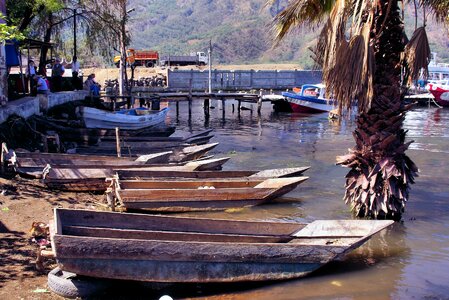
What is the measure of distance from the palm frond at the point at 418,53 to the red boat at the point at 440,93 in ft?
136

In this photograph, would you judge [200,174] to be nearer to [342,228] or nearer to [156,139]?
[342,228]

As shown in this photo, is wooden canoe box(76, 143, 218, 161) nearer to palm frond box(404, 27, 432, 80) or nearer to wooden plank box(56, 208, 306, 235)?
wooden plank box(56, 208, 306, 235)

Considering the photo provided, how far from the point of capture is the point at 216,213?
11945mm

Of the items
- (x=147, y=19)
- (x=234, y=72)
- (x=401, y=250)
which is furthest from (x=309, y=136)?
(x=147, y=19)

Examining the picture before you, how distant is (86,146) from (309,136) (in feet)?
47.0

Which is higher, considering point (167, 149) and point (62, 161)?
point (62, 161)

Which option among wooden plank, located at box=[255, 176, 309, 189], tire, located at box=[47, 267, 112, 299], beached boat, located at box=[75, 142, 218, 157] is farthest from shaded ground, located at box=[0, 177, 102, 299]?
beached boat, located at box=[75, 142, 218, 157]

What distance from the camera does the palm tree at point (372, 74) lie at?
9.33 meters

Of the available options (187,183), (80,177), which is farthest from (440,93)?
(80,177)

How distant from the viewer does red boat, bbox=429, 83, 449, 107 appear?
47.7 m

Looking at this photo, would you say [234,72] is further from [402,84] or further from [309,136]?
[402,84]

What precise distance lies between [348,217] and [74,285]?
7.01 metres

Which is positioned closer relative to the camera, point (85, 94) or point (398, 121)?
point (398, 121)

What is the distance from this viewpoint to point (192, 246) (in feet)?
23.1
